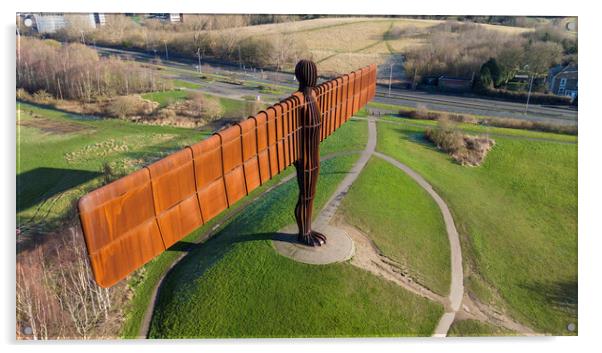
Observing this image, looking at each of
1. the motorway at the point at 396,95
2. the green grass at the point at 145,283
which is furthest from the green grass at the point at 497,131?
the green grass at the point at 145,283

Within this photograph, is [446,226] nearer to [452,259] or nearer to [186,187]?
[452,259]

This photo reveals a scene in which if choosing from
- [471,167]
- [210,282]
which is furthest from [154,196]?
[471,167]

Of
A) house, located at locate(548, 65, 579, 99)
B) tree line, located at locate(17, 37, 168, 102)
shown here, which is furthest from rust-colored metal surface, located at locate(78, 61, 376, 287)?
house, located at locate(548, 65, 579, 99)

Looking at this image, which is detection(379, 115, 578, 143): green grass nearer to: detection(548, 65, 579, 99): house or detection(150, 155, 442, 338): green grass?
detection(548, 65, 579, 99): house

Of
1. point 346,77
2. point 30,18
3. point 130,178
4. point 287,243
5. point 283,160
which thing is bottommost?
point 287,243

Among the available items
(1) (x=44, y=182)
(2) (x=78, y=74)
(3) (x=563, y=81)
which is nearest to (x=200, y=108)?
(2) (x=78, y=74)

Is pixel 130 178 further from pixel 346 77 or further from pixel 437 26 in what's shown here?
pixel 437 26
